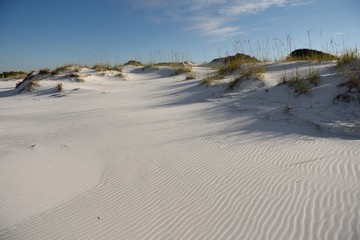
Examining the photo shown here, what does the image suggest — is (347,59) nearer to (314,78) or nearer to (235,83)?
(314,78)

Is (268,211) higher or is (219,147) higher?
(219,147)

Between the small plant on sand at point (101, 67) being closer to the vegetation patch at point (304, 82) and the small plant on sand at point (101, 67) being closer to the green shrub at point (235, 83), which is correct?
the green shrub at point (235, 83)

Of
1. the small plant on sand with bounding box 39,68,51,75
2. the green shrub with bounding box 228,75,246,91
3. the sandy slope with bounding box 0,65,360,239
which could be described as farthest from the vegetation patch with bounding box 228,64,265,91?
the small plant on sand with bounding box 39,68,51,75

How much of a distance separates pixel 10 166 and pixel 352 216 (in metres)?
3.61

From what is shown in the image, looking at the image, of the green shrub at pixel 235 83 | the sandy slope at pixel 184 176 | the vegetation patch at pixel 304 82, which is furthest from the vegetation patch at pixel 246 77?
the sandy slope at pixel 184 176

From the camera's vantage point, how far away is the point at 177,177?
3232mm

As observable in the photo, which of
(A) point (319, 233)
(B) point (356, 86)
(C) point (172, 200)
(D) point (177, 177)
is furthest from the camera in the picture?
(B) point (356, 86)

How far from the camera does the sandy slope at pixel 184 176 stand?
7.66 feet

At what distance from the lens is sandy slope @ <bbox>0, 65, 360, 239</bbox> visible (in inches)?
91.9

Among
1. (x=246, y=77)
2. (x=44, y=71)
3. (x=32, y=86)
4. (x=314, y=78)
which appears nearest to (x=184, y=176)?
(x=314, y=78)

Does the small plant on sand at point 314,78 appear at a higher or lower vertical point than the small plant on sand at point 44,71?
lower

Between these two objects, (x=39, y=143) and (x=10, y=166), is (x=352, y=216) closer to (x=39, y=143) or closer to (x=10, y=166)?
(x=10, y=166)

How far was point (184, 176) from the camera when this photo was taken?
3.24 m

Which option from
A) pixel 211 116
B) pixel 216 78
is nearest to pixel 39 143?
pixel 211 116
